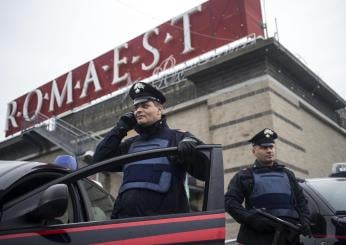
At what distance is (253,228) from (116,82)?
12.3 m

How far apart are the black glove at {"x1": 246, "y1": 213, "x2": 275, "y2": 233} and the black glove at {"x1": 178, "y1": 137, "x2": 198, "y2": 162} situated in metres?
1.23

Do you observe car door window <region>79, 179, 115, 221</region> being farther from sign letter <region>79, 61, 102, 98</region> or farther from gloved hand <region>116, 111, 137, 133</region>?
sign letter <region>79, 61, 102, 98</region>

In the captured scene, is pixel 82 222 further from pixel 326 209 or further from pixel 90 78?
pixel 90 78

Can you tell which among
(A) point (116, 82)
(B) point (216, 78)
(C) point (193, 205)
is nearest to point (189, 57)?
(B) point (216, 78)

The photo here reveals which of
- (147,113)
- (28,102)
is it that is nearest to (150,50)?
(28,102)

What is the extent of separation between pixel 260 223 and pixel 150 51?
11.7 meters

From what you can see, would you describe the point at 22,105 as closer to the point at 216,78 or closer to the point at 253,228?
the point at 216,78

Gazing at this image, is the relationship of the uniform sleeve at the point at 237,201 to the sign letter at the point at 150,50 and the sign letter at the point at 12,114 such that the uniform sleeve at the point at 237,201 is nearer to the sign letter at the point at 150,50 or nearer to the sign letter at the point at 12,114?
the sign letter at the point at 150,50

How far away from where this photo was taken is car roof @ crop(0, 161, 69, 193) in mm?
2103

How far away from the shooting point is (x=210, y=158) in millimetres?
2369

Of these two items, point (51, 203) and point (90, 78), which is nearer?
point (51, 203)

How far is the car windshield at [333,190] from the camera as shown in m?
3.78

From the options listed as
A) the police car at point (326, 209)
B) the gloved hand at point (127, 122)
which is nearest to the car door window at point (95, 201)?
the gloved hand at point (127, 122)

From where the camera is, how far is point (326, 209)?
12.3 ft
